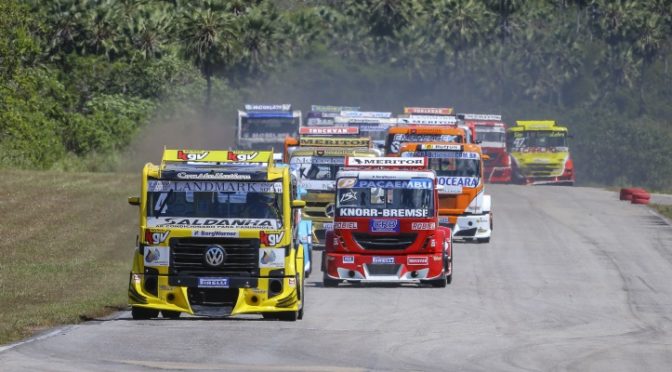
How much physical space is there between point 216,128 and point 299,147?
56.1m

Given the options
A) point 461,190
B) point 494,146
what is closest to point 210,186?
point 461,190

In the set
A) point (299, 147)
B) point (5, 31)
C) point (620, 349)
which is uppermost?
point (5, 31)

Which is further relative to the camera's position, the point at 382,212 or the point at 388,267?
the point at 382,212

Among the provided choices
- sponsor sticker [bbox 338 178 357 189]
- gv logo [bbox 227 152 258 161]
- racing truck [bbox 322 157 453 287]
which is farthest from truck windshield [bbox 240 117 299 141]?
gv logo [bbox 227 152 258 161]

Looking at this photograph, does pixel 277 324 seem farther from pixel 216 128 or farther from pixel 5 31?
pixel 216 128

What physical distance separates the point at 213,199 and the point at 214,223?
440mm

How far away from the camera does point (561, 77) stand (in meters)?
115

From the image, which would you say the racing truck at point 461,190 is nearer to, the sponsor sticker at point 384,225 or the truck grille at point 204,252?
the sponsor sticker at point 384,225

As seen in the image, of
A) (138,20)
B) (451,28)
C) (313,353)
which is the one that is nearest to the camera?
(313,353)

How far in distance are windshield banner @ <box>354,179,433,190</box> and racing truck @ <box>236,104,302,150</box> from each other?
34.4m

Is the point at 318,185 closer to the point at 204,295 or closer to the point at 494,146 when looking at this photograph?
the point at 204,295

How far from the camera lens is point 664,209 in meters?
48.6

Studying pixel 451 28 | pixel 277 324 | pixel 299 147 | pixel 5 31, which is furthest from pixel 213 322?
pixel 451 28

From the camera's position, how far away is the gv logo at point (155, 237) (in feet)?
66.5
